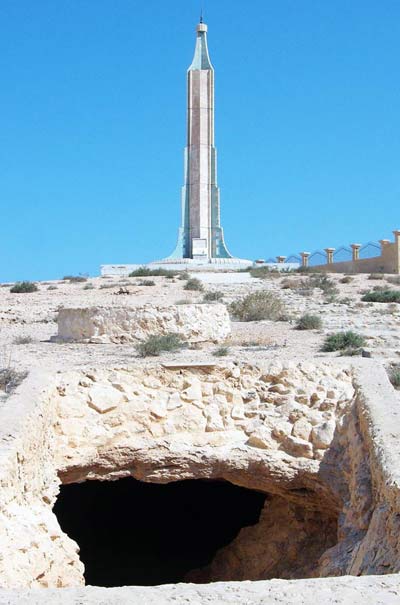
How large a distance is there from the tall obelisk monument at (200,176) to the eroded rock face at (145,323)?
25.8 metres

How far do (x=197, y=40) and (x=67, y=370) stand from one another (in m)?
34.3

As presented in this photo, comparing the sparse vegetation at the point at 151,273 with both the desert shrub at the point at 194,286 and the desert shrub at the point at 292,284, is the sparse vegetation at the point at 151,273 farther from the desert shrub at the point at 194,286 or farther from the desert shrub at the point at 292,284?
the desert shrub at the point at 292,284

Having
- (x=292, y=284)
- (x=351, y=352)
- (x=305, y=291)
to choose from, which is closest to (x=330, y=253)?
(x=292, y=284)

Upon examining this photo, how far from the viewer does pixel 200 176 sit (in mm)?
38594

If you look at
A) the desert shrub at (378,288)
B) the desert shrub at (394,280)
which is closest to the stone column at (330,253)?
the desert shrub at (394,280)

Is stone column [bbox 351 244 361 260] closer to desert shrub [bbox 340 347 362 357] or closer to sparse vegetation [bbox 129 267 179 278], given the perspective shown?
sparse vegetation [bbox 129 267 179 278]

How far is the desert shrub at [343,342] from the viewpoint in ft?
37.5

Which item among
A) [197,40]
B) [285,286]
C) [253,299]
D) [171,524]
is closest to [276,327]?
[253,299]

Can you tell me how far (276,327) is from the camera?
14.8 m

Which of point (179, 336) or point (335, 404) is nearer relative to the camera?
point (335, 404)

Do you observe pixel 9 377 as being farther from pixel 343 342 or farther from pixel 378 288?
pixel 378 288

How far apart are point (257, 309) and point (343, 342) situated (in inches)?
203

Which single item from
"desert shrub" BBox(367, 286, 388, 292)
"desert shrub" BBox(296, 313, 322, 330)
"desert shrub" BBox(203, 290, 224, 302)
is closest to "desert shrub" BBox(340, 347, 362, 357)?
"desert shrub" BBox(296, 313, 322, 330)

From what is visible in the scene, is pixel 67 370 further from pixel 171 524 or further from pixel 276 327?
pixel 276 327
